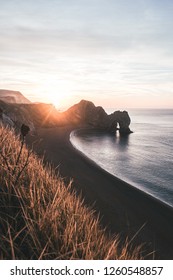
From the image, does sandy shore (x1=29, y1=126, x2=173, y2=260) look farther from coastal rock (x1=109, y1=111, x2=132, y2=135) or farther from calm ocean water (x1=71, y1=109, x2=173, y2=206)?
coastal rock (x1=109, y1=111, x2=132, y2=135)

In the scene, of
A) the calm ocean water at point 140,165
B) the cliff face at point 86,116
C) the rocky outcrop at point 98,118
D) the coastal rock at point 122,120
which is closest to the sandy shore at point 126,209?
the calm ocean water at point 140,165

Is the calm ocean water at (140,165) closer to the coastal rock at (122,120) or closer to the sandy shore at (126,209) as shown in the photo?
the sandy shore at (126,209)

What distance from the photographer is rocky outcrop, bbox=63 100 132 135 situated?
9094 centimetres

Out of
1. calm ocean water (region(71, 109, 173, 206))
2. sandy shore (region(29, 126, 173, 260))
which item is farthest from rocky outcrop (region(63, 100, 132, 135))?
sandy shore (region(29, 126, 173, 260))

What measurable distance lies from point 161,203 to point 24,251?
1794 centimetres

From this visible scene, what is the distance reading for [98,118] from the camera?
93125 mm

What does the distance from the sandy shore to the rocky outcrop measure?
2383 inches

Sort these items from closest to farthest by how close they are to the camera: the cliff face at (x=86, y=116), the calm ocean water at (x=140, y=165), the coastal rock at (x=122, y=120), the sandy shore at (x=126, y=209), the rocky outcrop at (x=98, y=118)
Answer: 1. the sandy shore at (x=126, y=209)
2. the calm ocean water at (x=140, y=165)
3. the cliff face at (x=86, y=116)
4. the coastal rock at (x=122, y=120)
5. the rocky outcrop at (x=98, y=118)

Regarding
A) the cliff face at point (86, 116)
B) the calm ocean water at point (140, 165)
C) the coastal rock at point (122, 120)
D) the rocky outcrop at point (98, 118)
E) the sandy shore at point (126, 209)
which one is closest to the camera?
the sandy shore at point (126, 209)

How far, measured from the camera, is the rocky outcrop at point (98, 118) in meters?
90.9

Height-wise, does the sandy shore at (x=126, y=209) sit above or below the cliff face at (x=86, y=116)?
below

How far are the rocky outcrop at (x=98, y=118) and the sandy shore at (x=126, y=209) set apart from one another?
60.5 metres

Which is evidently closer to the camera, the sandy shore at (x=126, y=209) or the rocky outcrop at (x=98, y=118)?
the sandy shore at (x=126, y=209)

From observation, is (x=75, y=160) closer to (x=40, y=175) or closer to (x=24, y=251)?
(x=40, y=175)
